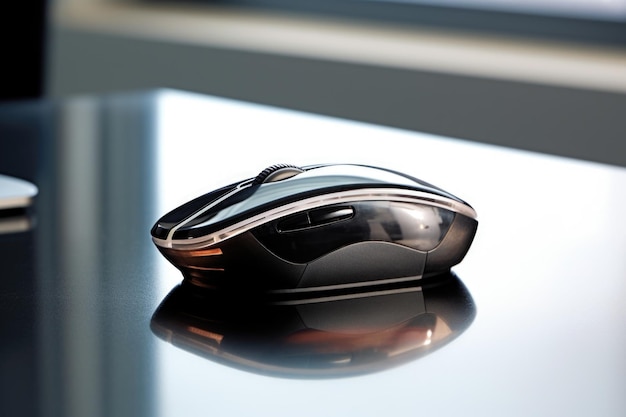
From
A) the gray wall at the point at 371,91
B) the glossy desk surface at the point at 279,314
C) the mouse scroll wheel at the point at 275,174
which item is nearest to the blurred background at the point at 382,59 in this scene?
the gray wall at the point at 371,91

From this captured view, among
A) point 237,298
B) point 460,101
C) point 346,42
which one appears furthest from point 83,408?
point 346,42

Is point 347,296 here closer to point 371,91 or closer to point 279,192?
point 279,192

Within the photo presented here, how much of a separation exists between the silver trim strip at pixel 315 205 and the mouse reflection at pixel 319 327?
3 centimetres

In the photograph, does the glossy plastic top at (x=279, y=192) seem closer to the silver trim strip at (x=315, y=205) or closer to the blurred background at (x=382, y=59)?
the silver trim strip at (x=315, y=205)

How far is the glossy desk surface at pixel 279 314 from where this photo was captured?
42 centimetres

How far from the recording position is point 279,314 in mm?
534

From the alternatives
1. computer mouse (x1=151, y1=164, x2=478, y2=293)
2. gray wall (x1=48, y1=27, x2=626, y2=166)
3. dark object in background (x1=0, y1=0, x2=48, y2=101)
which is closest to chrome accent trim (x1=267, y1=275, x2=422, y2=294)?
computer mouse (x1=151, y1=164, x2=478, y2=293)

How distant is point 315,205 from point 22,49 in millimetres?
1289

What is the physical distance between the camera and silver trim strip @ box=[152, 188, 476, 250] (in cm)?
55

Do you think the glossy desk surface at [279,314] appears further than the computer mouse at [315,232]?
No

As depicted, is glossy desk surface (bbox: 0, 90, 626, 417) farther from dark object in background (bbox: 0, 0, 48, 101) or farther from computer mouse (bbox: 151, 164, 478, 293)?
dark object in background (bbox: 0, 0, 48, 101)

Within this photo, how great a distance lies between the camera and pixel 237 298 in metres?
0.56

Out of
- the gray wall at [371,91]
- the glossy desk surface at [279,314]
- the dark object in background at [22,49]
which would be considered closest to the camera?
the glossy desk surface at [279,314]

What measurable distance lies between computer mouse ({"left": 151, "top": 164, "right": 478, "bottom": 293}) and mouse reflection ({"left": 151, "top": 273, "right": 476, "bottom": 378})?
10 mm
